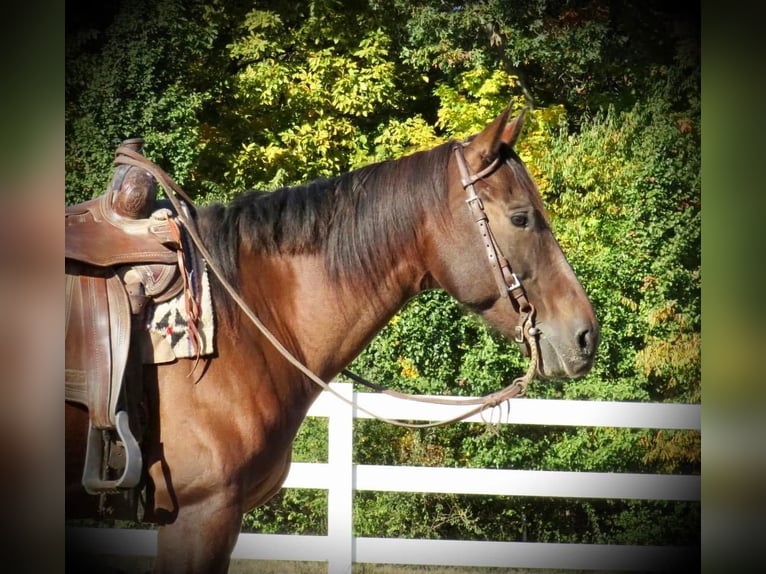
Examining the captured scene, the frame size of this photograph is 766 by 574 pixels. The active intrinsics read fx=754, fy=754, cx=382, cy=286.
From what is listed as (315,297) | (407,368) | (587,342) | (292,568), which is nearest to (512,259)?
(587,342)

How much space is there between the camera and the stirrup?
2121mm

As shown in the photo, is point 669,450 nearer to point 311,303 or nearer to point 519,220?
point 519,220

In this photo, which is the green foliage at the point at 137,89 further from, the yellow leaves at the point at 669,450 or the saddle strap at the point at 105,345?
the yellow leaves at the point at 669,450

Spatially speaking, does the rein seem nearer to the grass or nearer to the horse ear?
the horse ear

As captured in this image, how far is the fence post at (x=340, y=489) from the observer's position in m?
4.30

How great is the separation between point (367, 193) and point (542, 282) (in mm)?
624

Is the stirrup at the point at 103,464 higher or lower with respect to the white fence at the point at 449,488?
higher

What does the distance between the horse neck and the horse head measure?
21 cm

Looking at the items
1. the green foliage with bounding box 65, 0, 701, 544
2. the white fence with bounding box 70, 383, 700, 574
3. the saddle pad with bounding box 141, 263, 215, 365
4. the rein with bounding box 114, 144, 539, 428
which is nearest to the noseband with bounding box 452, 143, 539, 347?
the rein with bounding box 114, 144, 539, 428

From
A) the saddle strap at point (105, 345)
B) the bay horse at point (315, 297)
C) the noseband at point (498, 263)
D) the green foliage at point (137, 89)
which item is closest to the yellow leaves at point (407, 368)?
the green foliage at point (137, 89)

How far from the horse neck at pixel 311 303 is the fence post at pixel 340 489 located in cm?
191

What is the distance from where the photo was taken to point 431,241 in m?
2.39

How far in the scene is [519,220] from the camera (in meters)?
2.33
